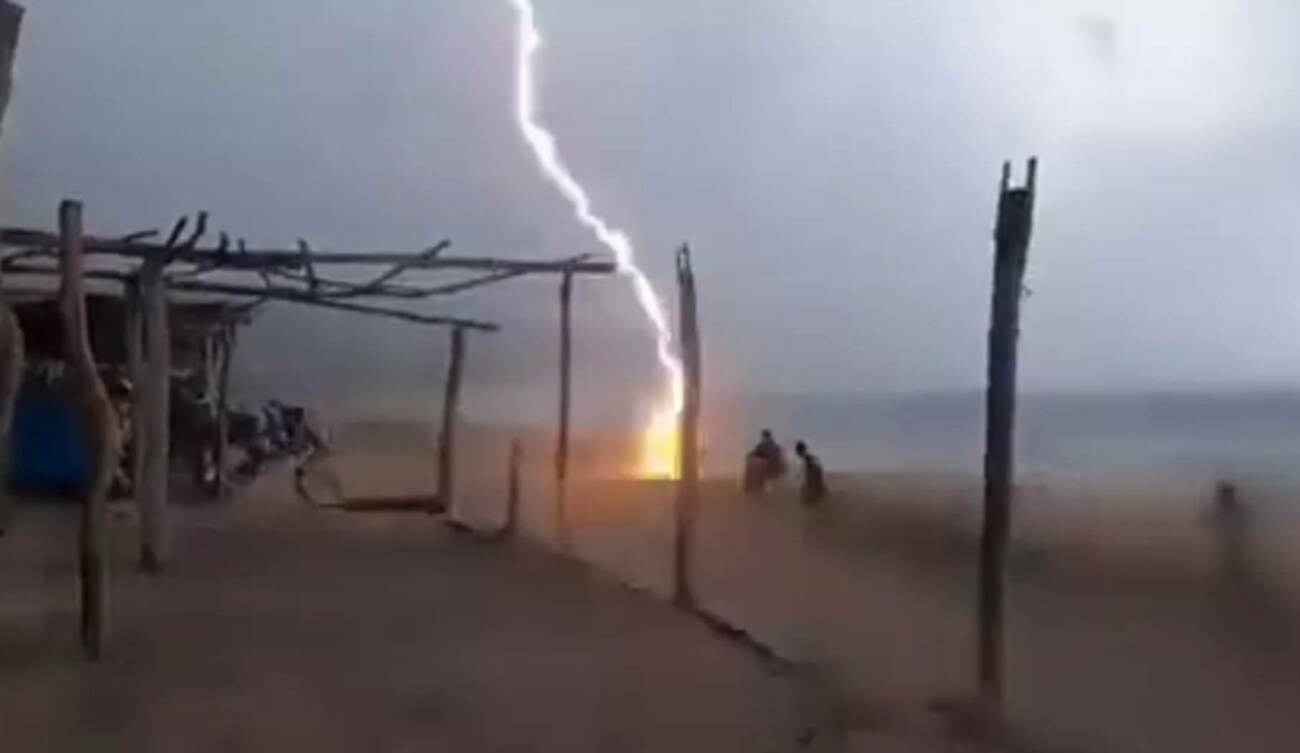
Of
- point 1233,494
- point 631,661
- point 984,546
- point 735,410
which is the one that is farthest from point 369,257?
point 735,410

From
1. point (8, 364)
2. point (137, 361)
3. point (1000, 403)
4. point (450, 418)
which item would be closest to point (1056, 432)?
point (450, 418)

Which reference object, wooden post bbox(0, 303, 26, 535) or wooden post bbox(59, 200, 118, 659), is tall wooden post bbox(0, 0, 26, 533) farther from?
wooden post bbox(59, 200, 118, 659)

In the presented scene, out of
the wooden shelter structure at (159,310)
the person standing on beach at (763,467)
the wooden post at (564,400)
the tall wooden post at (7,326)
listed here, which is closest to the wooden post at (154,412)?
the wooden shelter structure at (159,310)

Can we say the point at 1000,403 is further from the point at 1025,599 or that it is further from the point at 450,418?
the point at 450,418

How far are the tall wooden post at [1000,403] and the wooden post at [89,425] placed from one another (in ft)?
12.7

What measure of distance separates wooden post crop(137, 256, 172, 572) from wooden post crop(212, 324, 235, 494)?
5250 mm

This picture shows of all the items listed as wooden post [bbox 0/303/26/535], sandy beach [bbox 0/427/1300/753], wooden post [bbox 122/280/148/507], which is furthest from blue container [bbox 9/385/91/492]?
wooden post [bbox 0/303/26/535]

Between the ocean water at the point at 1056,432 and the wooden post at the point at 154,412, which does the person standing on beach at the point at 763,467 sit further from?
the wooden post at the point at 154,412

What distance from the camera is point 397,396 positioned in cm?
5019

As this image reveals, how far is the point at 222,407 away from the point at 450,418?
200 cm

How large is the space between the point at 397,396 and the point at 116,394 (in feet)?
114

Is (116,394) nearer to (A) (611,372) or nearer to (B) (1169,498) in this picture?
(B) (1169,498)

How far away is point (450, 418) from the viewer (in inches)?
704

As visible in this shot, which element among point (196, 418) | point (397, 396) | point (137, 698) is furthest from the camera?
point (397, 396)
